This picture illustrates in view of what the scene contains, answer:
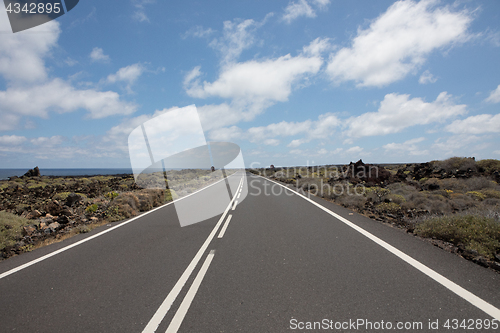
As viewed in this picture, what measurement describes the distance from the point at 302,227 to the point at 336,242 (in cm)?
158

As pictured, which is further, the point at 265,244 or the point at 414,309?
the point at 265,244

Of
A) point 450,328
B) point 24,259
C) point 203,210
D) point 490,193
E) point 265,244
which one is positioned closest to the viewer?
point 450,328

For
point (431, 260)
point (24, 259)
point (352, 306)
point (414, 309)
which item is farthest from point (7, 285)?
point (431, 260)

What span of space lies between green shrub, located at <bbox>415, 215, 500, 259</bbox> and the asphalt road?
670 millimetres

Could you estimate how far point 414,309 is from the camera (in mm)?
3008

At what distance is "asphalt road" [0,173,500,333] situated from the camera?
2.87m

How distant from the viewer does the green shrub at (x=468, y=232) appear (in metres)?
5.02

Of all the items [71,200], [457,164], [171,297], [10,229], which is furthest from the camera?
[457,164]

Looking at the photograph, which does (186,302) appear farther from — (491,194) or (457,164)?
(457,164)

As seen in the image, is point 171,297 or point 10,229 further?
point 10,229

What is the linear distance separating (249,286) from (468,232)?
5.29 metres

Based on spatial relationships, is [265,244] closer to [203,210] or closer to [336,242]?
[336,242]

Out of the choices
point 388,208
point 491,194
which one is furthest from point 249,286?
point 491,194

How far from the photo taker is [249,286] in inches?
146
